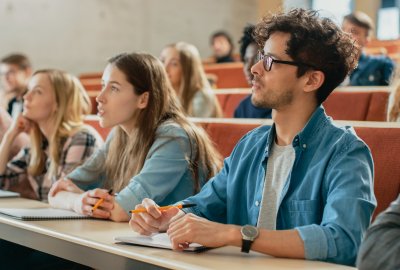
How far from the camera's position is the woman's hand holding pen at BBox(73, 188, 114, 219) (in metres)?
2.09

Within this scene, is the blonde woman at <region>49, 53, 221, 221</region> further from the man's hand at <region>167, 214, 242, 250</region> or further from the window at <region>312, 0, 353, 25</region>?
the window at <region>312, 0, 353, 25</region>

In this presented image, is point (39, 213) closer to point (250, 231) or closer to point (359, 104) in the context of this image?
point (250, 231)

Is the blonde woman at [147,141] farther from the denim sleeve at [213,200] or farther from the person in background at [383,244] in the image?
the person in background at [383,244]

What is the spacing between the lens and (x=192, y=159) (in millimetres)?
2338

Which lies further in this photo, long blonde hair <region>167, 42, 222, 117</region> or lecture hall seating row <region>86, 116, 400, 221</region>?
long blonde hair <region>167, 42, 222, 117</region>

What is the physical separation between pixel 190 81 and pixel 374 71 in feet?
4.03

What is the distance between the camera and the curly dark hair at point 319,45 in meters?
1.73

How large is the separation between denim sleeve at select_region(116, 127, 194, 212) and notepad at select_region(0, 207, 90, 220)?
0.53 feet

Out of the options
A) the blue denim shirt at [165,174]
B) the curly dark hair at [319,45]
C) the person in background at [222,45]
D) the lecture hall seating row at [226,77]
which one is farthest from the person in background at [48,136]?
the person in background at [222,45]

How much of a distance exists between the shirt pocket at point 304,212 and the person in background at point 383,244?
0.39 metres

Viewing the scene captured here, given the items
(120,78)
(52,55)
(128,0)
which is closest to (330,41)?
(120,78)

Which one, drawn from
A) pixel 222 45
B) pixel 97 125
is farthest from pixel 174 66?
pixel 222 45

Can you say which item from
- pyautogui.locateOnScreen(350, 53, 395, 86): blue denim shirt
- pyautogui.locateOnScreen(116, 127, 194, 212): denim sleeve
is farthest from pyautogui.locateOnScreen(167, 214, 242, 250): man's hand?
pyautogui.locateOnScreen(350, 53, 395, 86): blue denim shirt

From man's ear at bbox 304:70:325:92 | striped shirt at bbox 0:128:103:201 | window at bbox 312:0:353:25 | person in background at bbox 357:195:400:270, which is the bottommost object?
striped shirt at bbox 0:128:103:201
